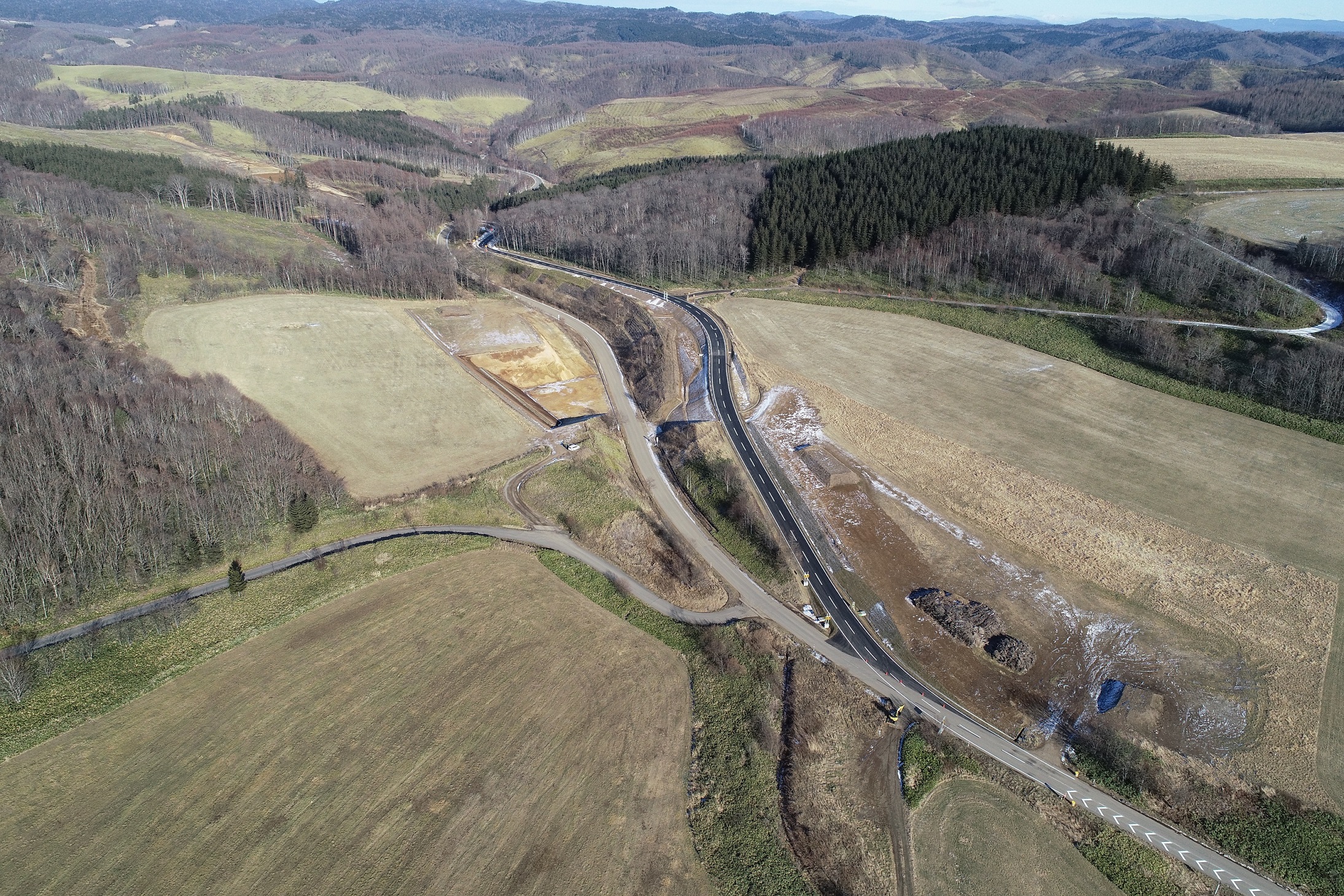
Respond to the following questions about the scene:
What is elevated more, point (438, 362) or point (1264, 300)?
point (1264, 300)

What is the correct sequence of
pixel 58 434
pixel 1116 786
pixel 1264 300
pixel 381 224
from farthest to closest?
pixel 381 224, pixel 1264 300, pixel 58 434, pixel 1116 786

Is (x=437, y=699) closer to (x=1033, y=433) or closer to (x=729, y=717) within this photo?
(x=729, y=717)

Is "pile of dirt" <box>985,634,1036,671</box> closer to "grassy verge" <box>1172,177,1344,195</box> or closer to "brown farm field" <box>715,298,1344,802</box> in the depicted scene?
"brown farm field" <box>715,298,1344,802</box>

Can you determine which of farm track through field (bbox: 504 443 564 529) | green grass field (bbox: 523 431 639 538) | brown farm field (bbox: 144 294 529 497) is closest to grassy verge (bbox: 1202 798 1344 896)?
green grass field (bbox: 523 431 639 538)

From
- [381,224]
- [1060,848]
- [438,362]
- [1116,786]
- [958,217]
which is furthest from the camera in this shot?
[381,224]

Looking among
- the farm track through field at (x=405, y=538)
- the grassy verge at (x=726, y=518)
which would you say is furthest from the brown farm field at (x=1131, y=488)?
the farm track through field at (x=405, y=538)

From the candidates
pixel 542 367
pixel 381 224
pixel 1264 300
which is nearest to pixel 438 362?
pixel 542 367

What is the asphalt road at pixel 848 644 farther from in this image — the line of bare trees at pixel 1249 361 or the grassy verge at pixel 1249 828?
the line of bare trees at pixel 1249 361
